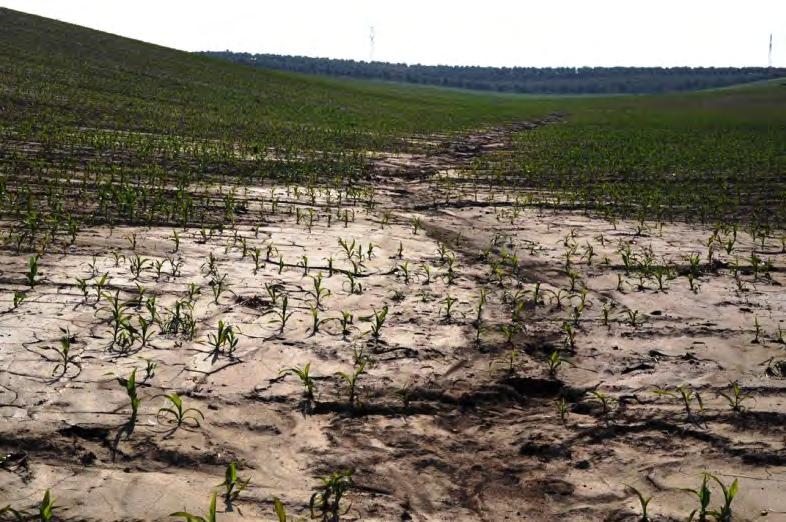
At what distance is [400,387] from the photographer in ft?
13.6

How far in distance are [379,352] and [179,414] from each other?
1.52 metres

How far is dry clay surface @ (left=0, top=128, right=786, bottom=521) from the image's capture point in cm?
310

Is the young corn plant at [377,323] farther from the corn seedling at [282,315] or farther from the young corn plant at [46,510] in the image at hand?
the young corn plant at [46,510]

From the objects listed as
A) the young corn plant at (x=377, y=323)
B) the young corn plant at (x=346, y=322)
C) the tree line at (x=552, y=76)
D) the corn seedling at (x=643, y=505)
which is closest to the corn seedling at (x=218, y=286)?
the young corn plant at (x=346, y=322)

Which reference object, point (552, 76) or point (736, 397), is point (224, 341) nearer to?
point (736, 397)

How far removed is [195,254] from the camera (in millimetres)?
6562

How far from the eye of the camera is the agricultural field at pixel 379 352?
3.12 meters

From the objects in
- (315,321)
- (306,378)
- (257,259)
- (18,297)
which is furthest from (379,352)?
(18,297)

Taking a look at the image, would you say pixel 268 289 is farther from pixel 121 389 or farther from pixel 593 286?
pixel 593 286

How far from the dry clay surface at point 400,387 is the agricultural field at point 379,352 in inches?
0.7

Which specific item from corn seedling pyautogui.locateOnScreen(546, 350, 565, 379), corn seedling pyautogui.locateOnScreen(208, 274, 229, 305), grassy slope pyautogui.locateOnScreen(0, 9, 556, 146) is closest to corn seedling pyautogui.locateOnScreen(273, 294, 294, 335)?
corn seedling pyautogui.locateOnScreen(208, 274, 229, 305)

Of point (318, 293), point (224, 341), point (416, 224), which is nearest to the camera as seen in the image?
point (224, 341)

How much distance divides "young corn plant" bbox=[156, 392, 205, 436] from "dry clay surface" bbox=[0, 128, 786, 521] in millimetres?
38

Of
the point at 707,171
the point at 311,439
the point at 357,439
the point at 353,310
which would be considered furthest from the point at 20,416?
the point at 707,171
